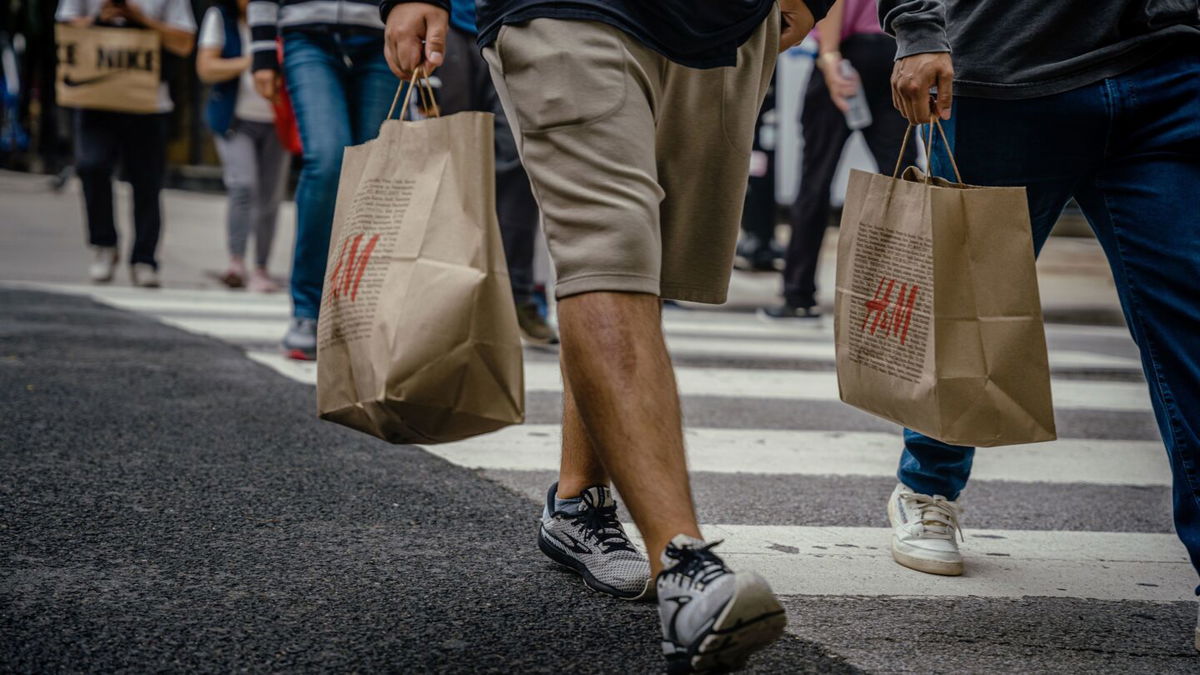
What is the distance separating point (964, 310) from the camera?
2285mm

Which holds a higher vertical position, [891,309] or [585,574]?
[891,309]

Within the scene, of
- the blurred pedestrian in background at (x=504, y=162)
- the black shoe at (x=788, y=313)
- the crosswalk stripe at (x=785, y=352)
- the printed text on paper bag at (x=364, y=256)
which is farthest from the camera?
the black shoe at (x=788, y=313)

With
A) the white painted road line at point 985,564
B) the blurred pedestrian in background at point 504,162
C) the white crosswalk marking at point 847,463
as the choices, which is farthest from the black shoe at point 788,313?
the white painted road line at point 985,564

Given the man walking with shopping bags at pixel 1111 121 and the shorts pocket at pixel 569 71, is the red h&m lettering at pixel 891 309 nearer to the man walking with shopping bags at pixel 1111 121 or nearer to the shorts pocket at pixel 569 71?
the man walking with shopping bags at pixel 1111 121

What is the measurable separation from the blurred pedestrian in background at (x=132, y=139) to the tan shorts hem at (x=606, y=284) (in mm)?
5758

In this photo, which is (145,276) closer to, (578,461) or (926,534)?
Result: (578,461)

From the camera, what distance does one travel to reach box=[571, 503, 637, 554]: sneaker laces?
2332mm

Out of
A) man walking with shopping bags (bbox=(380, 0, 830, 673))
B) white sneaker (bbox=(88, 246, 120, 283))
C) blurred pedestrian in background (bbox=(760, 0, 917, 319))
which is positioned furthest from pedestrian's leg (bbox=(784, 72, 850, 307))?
man walking with shopping bags (bbox=(380, 0, 830, 673))

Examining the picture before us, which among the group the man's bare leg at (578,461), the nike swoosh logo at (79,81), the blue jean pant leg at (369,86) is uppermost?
the blue jean pant leg at (369,86)

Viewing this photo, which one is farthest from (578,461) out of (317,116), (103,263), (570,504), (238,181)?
(103,263)

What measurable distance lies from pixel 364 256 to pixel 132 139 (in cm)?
568

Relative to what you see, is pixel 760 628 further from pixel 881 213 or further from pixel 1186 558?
pixel 1186 558

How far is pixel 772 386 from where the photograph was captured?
16.9 feet

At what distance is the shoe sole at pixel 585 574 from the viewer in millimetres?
2264
